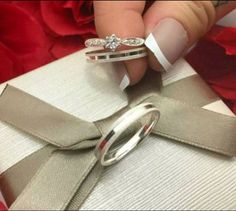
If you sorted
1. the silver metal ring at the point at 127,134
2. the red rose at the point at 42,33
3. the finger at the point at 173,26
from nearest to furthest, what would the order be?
1. the silver metal ring at the point at 127,134
2. the finger at the point at 173,26
3. the red rose at the point at 42,33

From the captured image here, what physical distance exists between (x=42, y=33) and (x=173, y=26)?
9.0 inches

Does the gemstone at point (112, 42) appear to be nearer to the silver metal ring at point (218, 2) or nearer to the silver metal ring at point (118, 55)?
the silver metal ring at point (118, 55)

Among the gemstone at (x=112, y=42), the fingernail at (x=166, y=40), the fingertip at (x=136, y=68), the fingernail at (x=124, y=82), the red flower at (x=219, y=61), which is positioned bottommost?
the red flower at (x=219, y=61)

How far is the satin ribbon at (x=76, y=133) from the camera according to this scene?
0.41 meters

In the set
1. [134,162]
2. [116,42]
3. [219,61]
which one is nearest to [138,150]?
[134,162]

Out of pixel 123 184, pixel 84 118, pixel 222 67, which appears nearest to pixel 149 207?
pixel 123 184

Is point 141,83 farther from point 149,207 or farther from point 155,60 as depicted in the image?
point 149,207

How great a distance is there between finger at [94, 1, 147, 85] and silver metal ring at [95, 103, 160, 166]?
0.07 metres

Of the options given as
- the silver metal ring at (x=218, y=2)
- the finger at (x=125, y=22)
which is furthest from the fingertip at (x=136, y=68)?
the silver metal ring at (x=218, y=2)

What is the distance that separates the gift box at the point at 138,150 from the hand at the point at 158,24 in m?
0.04

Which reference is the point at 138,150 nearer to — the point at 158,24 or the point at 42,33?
the point at 158,24

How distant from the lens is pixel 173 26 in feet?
1.63

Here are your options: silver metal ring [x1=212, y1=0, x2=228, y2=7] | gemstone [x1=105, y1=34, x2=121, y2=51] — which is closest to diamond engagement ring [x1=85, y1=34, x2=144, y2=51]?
gemstone [x1=105, y1=34, x2=121, y2=51]

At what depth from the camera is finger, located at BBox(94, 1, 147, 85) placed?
50 centimetres
